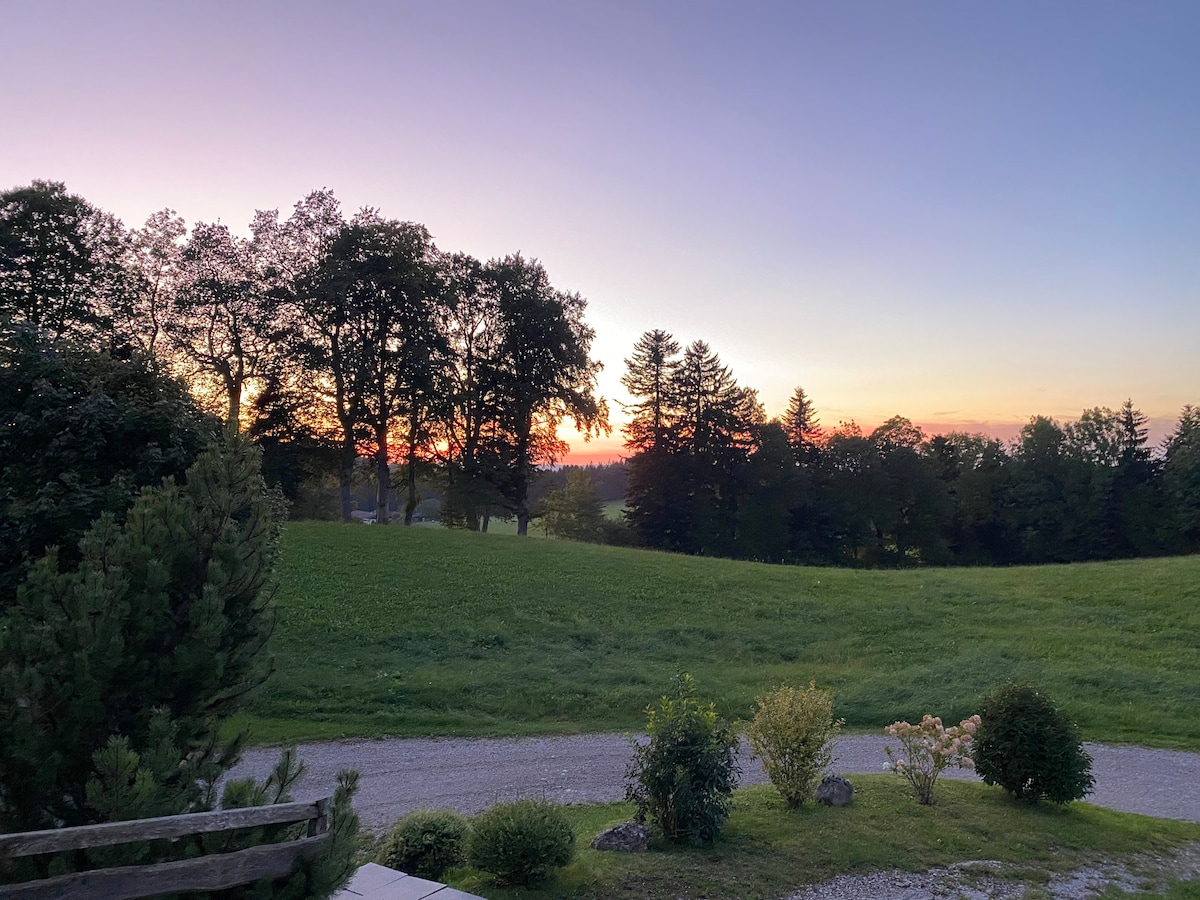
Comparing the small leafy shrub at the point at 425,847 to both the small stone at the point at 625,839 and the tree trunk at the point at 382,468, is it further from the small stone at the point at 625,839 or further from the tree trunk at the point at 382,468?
the tree trunk at the point at 382,468

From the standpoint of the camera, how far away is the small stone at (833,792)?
859cm

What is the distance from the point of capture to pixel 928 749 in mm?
8680

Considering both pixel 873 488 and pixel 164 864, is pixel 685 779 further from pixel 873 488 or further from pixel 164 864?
pixel 873 488

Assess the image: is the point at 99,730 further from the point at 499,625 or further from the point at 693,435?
the point at 693,435

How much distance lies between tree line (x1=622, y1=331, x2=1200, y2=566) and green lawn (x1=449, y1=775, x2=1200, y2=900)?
140ft

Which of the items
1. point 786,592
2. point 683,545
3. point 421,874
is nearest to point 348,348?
point 786,592

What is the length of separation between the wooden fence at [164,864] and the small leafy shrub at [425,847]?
3029 millimetres

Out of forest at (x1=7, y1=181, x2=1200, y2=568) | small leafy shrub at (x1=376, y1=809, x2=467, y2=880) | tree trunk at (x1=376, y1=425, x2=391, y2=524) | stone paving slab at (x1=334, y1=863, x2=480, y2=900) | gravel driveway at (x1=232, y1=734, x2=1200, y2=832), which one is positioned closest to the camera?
stone paving slab at (x1=334, y1=863, x2=480, y2=900)

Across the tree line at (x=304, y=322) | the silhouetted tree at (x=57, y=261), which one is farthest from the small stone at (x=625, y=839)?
the silhouetted tree at (x=57, y=261)

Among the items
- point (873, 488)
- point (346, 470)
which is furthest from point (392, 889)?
point (873, 488)

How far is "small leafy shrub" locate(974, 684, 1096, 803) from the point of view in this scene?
861 cm

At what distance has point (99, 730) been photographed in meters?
3.92

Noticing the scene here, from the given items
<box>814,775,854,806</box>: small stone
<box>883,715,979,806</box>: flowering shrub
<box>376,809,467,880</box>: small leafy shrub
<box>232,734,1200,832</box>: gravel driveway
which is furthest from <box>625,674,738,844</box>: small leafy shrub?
<box>232,734,1200,832</box>: gravel driveway

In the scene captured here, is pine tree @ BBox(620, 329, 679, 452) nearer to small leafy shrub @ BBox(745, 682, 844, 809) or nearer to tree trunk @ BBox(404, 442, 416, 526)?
tree trunk @ BBox(404, 442, 416, 526)
